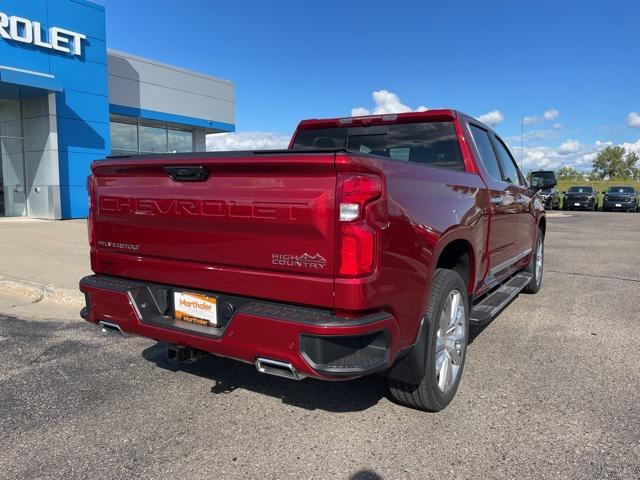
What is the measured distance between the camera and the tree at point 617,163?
102250 mm

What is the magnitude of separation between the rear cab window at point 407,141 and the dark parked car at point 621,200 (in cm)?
3293

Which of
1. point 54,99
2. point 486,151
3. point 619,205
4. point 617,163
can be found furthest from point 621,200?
point 617,163

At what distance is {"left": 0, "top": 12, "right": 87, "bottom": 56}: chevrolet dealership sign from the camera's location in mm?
15797

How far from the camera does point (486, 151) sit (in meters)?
4.55

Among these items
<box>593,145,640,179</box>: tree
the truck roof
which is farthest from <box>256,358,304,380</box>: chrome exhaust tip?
<box>593,145,640,179</box>: tree

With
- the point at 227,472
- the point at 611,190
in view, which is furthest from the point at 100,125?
the point at 611,190

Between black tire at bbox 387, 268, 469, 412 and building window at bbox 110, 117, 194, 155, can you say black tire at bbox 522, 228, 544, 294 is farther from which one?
building window at bbox 110, 117, 194, 155

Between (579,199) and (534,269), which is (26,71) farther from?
(579,199)

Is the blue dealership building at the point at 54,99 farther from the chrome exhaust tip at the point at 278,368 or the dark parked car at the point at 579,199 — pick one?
the dark parked car at the point at 579,199

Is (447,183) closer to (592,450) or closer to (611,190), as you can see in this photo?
(592,450)

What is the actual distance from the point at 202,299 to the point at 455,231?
1618 mm

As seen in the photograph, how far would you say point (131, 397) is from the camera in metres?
3.43

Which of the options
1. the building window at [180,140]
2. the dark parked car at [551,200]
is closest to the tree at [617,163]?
the dark parked car at [551,200]

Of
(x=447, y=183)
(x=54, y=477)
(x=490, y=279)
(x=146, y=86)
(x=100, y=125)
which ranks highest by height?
(x=146, y=86)
